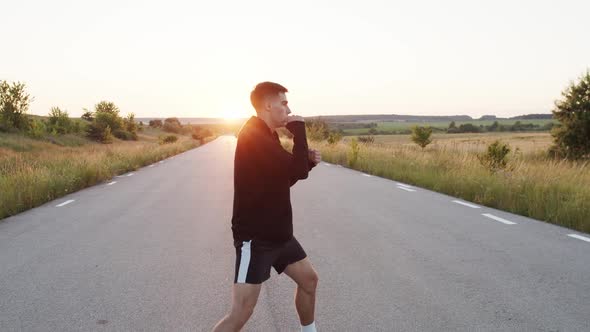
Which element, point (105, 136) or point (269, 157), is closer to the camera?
point (269, 157)

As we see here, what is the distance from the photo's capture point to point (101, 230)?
747 centimetres

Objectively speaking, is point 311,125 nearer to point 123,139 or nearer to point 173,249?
point 173,249

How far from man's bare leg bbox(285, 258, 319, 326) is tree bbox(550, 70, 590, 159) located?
1110 inches

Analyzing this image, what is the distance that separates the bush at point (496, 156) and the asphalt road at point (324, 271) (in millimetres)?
5098

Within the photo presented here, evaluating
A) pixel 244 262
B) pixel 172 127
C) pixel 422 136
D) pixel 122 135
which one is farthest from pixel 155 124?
pixel 244 262

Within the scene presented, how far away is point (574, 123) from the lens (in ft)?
90.0

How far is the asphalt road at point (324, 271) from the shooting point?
3812 mm

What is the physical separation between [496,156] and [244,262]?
1286 cm

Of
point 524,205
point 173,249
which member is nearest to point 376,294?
point 173,249

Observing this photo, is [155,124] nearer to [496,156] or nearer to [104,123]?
[104,123]

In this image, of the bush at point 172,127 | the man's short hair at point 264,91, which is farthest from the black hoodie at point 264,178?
the bush at point 172,127

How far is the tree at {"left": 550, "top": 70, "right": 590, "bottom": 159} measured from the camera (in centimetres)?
2730

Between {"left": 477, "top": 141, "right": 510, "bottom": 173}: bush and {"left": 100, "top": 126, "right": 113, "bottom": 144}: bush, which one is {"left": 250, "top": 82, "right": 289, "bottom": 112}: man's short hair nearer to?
{"left": 477, "top": 141, "right": 510, "bottom": 173}: bush

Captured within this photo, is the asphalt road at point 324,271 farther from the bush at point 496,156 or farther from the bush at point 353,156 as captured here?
the bush at point 353,156
